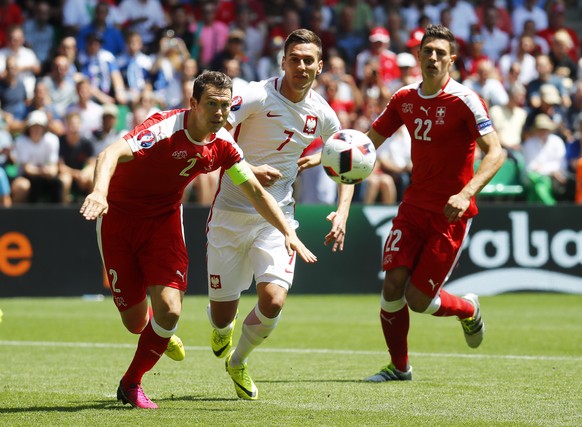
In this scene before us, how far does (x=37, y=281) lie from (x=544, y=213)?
7795 millimetres

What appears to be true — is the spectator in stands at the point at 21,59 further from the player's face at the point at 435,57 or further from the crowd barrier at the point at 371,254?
the player's face at the point at 435,57

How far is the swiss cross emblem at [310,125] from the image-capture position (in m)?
8.68

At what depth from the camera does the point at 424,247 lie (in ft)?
30.0

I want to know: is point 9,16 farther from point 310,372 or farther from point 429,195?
point 429,195

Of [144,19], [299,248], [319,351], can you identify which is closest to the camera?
[299,248]

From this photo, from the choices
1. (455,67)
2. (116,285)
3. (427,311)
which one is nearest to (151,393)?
(116,285)

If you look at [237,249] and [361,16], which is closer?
[237,249]

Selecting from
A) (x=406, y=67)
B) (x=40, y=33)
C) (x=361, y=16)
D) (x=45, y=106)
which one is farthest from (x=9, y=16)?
(x=406, y=67)

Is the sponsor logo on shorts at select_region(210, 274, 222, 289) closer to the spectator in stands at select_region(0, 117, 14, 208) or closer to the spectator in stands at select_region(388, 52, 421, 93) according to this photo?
the spectator in stands at select_region(0, 117, 14, 208)

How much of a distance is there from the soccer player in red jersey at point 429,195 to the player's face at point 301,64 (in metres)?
A: 1.02

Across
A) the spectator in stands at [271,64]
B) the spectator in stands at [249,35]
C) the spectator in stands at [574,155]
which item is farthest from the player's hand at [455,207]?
the spectator in stands at [249,35]

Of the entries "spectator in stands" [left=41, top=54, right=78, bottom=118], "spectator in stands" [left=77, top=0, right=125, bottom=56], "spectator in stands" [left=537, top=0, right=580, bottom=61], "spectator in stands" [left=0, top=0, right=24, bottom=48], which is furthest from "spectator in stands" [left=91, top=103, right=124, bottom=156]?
"spectator in stands" [left=537, top=0, right=580, bottom=61]

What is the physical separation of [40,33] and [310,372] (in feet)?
41.2

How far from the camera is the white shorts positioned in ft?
27.9
